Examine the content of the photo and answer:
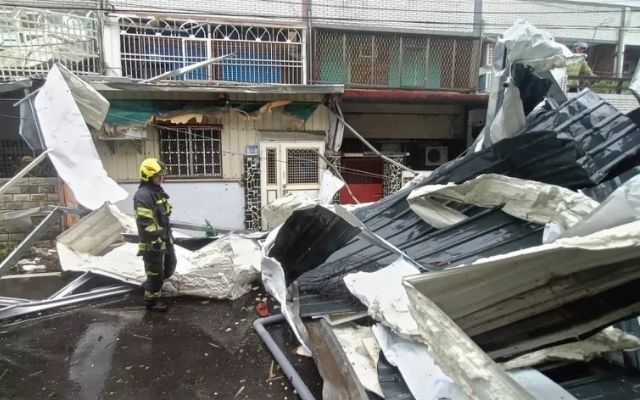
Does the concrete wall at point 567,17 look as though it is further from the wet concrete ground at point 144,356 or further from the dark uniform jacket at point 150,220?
the wet concrete ground at point 144,356

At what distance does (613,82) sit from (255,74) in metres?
9.30

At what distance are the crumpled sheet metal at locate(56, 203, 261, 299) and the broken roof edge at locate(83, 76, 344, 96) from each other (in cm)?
302

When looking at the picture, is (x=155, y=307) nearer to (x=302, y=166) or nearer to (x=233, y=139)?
(x=233, y=139)

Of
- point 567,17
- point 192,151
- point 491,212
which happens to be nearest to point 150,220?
point 491,212

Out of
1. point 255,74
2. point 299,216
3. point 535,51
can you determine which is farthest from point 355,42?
point 299,216

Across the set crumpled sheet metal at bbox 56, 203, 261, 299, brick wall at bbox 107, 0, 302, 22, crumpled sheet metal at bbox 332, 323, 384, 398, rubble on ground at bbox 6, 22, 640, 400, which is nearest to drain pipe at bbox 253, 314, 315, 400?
rubble on ground at bbox 6, 22, 640, 400

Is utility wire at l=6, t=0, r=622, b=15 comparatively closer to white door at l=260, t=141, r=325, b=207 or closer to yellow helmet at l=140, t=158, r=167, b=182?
white door at l=260, t=141, r=325, b=207

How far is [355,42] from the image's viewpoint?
31.0ft

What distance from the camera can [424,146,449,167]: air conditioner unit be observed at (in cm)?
1073

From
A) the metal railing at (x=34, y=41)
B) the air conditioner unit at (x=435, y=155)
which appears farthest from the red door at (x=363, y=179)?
the metal railing at (x=34, y=41)

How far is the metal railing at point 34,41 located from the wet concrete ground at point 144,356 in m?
4.68

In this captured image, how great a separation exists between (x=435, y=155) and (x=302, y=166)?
405 centimetres

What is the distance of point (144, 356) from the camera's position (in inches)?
128

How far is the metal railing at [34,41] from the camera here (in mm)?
6371
